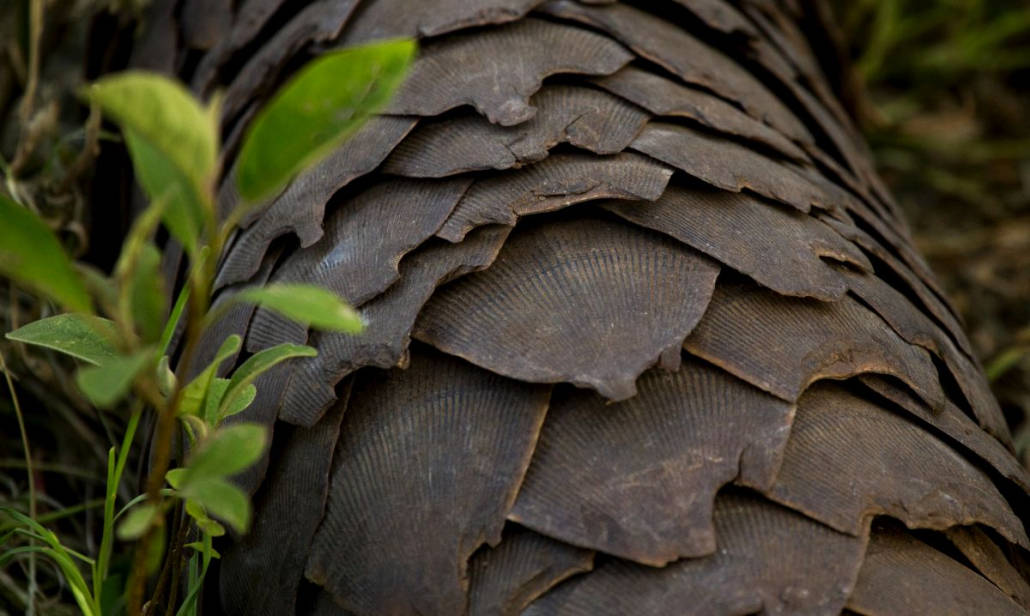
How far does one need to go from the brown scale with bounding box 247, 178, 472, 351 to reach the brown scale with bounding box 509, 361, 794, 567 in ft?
0.60

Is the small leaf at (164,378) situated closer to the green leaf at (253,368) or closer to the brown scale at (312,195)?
the green leaf at (253,368)

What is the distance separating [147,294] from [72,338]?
171mm

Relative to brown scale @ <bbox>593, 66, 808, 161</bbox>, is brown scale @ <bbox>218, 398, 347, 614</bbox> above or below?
below

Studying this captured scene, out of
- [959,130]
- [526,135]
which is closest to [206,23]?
[526,135]

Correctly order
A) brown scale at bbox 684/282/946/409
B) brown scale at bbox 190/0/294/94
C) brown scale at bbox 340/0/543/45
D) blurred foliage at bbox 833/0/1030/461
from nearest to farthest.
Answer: brown scale at bbox 684/282/946/409
brown scale at bbox 340/0/543/45
brown scale at bbox 190/0/294/94
blurred foliage at bbox 833/0/1030/461

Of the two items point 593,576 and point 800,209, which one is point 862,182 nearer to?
point 800,209

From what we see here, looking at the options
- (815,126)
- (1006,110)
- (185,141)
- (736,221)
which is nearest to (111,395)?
(185,141)

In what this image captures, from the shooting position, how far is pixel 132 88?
Result: 0.50 metres

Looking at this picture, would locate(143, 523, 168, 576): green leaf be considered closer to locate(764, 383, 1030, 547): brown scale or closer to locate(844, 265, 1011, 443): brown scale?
locate(764, 383, 1030, 547): brown scale

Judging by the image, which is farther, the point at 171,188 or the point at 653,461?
the point at 653,461

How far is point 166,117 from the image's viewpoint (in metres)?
0.52

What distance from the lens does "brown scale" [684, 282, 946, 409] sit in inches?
30.1

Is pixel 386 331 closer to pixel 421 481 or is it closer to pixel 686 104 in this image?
pixel 421 481

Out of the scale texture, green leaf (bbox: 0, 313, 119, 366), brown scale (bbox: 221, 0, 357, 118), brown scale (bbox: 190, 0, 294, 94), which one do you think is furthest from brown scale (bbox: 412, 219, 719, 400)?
brown scale (bbox: 190, 0, 294, 94)
